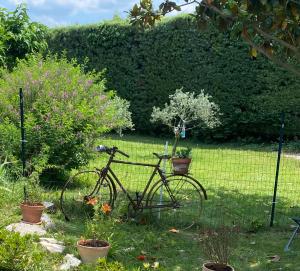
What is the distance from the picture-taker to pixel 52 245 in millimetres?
4898

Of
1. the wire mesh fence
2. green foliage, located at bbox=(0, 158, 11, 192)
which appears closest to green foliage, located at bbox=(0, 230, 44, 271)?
green foliage, located at bbox=(0, 158, 11, 192)

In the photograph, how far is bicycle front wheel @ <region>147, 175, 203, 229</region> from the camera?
625cm

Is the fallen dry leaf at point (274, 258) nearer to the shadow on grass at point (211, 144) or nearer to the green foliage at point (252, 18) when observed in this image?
the green foliage at point (252, 18)

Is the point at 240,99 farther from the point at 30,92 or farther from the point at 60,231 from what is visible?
the point at 60,231

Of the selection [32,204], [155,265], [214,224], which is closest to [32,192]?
[32,204]

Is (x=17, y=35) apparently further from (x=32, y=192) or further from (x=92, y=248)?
(x=92, y=248)

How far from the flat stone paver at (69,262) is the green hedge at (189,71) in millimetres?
9298

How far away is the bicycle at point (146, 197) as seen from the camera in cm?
611

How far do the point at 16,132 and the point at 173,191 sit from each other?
241 cm

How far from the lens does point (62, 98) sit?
7500 mm

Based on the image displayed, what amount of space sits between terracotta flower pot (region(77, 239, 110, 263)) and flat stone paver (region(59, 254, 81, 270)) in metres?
0.08

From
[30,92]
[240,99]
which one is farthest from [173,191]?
[240,99]

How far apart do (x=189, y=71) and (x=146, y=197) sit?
9.11 meters

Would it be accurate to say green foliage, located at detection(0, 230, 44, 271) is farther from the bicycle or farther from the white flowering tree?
the white flowering tree
